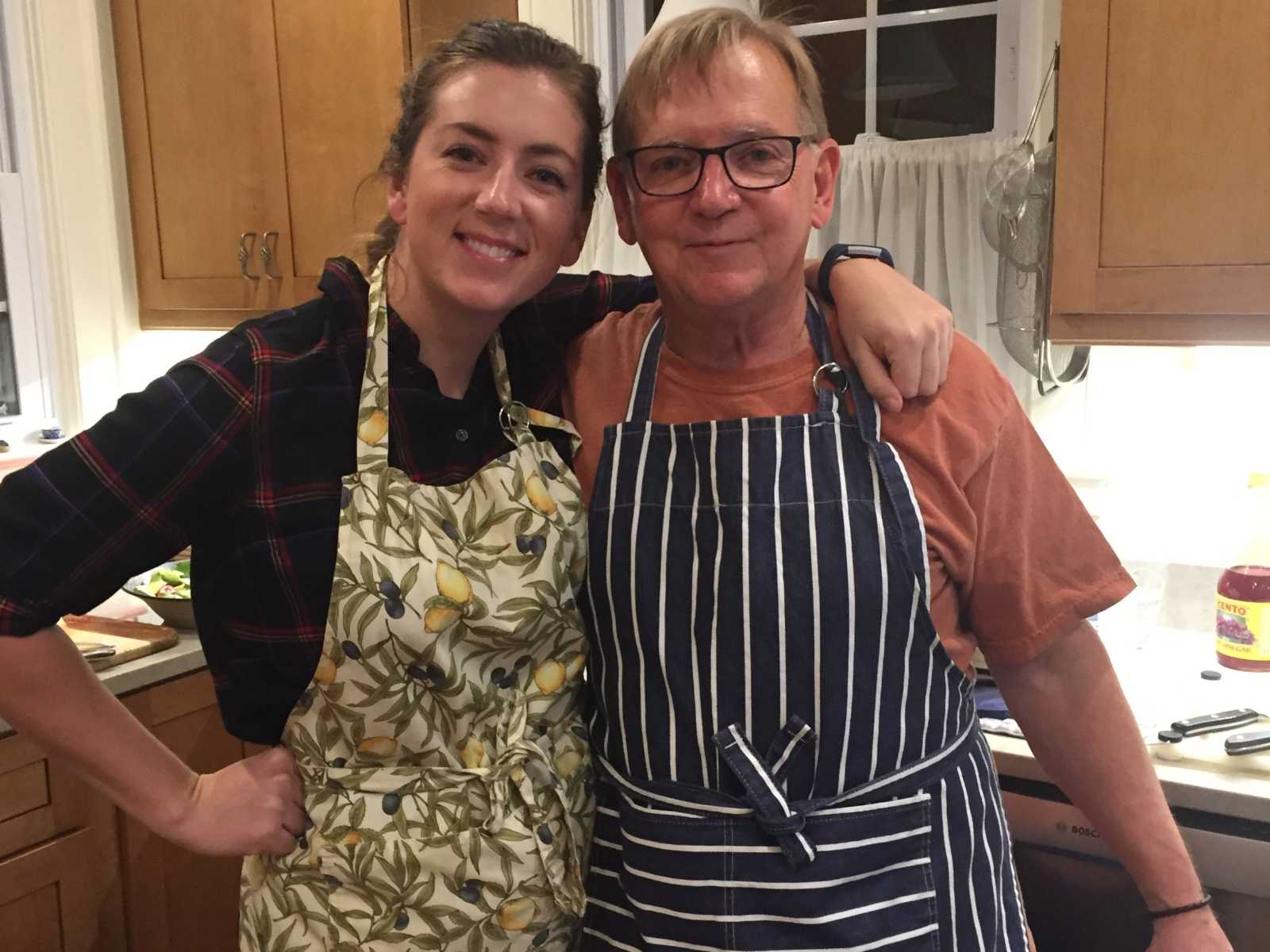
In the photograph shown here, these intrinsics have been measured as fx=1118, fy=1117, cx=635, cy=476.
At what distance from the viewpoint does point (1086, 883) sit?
1541 mm

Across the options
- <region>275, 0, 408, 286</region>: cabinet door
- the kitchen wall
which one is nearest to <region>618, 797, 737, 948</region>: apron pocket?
the kitchen wall

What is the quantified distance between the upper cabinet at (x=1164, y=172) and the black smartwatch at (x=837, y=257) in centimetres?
51

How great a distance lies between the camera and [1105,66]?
1508 mm

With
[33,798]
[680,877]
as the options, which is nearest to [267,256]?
[33,798]

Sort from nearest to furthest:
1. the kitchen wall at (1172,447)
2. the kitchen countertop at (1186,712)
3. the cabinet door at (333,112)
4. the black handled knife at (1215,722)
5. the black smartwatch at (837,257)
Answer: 1. the black smartwatch at (837,257)
2. the kitchen countertop at (1186,712)
3. the black handled knife at (1215,722)
4. the kitchen wall at (1172,447)
5. the cabinet door at (333,112)

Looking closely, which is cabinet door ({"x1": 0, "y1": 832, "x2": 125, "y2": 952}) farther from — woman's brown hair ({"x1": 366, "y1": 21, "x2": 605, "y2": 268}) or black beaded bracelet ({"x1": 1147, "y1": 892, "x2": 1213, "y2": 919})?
black beaded bracelet ({"x1": 1147, "y1": 892, "x2": 1213, "y2": 919})

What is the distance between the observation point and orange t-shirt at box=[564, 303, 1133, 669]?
3.33 feet

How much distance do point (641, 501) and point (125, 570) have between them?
45cm

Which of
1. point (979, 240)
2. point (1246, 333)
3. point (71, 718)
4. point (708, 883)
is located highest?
point (979, 240)

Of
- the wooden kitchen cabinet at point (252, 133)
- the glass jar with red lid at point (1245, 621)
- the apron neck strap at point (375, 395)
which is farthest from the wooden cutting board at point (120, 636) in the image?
the glass jar with red lid at point (1245, 621)

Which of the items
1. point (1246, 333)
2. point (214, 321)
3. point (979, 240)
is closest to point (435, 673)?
point (1246, 333)

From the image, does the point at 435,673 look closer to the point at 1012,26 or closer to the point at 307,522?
the point at 307,522

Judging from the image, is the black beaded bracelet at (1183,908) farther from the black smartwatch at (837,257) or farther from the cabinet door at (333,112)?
the cabinet door at (333,112)

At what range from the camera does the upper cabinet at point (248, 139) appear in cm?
222
